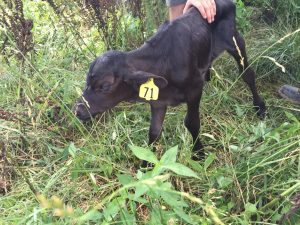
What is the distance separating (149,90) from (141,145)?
2.55 feet

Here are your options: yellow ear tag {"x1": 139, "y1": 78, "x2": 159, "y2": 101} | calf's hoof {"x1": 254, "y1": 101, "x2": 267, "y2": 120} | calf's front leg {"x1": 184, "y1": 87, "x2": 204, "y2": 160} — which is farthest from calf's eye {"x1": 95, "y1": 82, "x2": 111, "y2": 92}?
calf's hoof {"x1": 254, "y1": 101, "x2": 267, "y2": 120}

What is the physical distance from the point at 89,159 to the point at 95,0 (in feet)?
5.82

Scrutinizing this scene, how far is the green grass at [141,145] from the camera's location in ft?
8.35

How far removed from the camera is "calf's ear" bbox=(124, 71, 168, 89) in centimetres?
285

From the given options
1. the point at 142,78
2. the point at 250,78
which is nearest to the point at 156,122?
the point at 142,78

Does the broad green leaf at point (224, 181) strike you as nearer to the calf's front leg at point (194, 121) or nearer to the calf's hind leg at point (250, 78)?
the calf's front leg at point (194, 121)

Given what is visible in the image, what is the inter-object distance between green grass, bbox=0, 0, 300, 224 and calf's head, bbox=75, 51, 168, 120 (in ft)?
0.64

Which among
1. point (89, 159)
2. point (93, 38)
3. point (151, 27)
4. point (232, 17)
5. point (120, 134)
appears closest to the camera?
point (89, 159)

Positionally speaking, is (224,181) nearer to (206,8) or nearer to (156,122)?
(156,122)

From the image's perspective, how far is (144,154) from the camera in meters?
1.87

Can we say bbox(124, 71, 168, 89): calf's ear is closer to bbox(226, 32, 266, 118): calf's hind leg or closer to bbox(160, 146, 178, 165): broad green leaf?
bbox(160, 146, 178, 165): broad green leaf

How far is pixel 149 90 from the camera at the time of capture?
9.41 ft

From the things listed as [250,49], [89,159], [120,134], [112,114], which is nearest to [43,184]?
[89,159]

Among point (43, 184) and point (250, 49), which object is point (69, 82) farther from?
point (250, 49)
